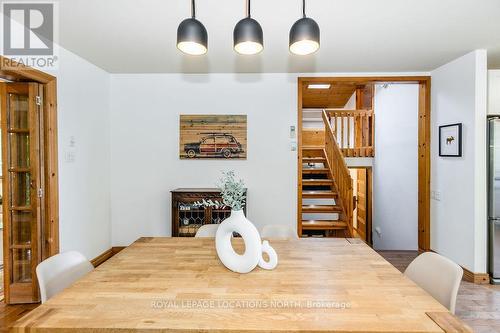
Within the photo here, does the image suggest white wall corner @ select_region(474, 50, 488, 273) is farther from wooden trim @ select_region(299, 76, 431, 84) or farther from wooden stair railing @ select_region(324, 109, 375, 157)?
wooden stair railing @ select_region(324, 109, 375, 157)

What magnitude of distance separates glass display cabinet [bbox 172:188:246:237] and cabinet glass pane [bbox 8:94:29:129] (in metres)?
1.65

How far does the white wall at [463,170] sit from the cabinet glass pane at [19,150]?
4.45 meters

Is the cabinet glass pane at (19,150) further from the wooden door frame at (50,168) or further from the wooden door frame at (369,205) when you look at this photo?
the wooden door frame at (369,205)

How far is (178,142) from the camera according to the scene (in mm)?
4008

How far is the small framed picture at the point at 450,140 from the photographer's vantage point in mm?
3293

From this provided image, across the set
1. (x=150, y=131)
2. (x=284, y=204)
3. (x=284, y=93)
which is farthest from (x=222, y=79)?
(x=284, y=204)

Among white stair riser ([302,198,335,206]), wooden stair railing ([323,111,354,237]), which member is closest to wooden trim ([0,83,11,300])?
wooden stair railing ([323,111,354,237])

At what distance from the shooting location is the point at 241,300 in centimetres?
120

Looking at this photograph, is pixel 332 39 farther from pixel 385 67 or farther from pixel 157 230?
pixel 157 230

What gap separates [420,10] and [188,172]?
3044mm

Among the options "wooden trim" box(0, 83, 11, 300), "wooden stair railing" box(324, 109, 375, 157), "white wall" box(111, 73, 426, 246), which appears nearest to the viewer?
"wooden trim" box(0, 83, 11, 300)

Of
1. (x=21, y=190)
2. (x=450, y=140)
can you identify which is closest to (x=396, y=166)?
(x=450, y=140)

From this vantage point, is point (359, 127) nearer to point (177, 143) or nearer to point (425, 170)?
point (425, 170)

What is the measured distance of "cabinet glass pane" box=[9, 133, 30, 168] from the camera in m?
2.65
